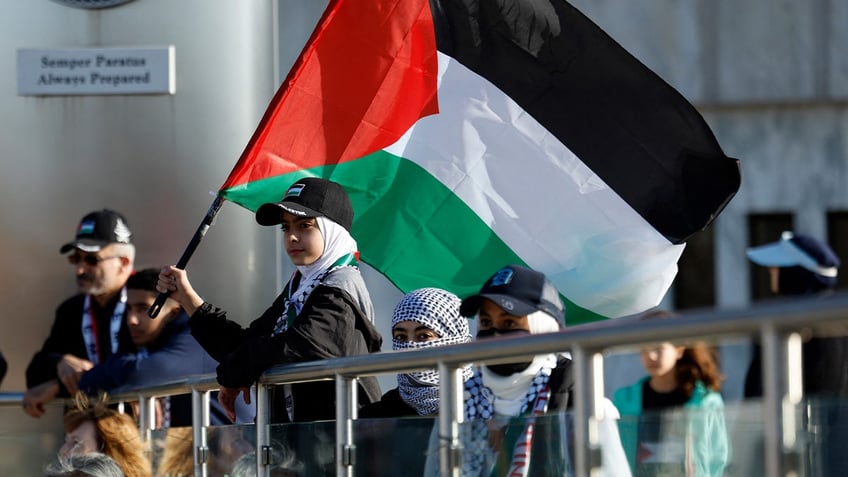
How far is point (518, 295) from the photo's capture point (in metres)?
4.43

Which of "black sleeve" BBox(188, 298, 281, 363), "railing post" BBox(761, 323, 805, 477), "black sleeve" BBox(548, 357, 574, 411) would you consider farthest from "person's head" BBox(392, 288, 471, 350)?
"railing post" BBox(761, 323, 805, 477)

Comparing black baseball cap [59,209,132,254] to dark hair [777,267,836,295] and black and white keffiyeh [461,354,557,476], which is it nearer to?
dark hair [777,267,836,295]

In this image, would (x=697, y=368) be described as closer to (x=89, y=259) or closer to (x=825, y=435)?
(x=825, y=435)

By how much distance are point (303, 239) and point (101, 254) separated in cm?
187

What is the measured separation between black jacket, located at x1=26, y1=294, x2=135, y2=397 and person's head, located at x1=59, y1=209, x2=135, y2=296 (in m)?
0.10

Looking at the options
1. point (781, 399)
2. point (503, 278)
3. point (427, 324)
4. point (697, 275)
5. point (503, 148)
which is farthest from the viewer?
point (697, 275)

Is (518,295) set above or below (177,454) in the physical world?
above

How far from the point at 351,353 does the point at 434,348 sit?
4.08 ft

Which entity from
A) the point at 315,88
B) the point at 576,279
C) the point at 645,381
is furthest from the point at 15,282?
the point at 645,381

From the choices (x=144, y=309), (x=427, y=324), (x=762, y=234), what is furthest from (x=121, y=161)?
(x=762, y=234)

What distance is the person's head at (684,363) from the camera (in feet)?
9.68

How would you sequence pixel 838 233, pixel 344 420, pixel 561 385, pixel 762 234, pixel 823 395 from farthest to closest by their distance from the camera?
pixel 762 234, pixel 838 233, pixel 344 420, pixel 561 385, pixel 823 395

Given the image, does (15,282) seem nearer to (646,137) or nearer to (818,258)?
(646,137)

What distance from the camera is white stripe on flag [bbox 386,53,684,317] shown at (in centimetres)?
633
